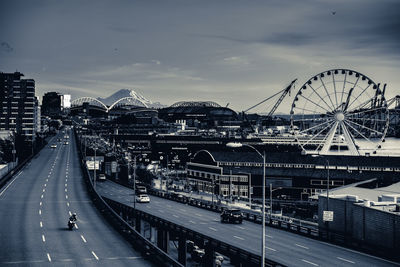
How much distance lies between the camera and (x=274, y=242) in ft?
172

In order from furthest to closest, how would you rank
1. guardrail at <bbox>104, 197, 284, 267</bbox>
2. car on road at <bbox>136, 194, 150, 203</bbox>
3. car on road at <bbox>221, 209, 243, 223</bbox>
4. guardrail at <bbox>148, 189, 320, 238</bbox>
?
car on road at <bbox>136, 194, 150, 203</bbox> → car on road at <bbox>221, 209, 243, 223</bbox> → guardrail at <bbox>148, 189, 320, 238</bbox> → guardrail at <bbox>104, 197, 284, 267</bbox>

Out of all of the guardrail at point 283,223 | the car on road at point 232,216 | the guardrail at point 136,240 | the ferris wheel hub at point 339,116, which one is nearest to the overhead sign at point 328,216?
the guardrail at point 283,223

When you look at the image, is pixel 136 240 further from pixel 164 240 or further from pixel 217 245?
pixel 164 240

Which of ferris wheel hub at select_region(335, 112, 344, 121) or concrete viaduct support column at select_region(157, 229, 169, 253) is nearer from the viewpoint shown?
concrete viaduct support column at select_region(157, 229, 169, 253)

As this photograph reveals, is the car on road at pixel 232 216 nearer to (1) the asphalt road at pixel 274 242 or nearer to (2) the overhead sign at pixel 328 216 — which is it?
(1) the asphalt road at pixel 274 242

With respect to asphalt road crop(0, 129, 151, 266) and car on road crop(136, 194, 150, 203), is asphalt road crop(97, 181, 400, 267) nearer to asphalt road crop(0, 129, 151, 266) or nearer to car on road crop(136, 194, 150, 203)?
car on road crop(136, 194, 150, 203)

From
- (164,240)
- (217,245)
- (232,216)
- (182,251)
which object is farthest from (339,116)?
(217,245)

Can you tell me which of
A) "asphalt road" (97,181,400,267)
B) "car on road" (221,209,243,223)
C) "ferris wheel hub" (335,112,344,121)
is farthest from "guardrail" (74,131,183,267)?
"ferris wheel hub" (335,112,344,121)

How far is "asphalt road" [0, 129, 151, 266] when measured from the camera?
43562 mm

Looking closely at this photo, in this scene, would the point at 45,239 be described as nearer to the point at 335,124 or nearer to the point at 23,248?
the point at 23,248

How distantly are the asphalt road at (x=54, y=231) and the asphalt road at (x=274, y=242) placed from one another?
999 centimetres

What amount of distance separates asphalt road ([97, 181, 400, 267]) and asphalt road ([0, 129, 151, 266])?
32.8 ft

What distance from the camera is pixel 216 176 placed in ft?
474

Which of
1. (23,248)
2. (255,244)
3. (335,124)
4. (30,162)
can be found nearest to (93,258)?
(23,248)
